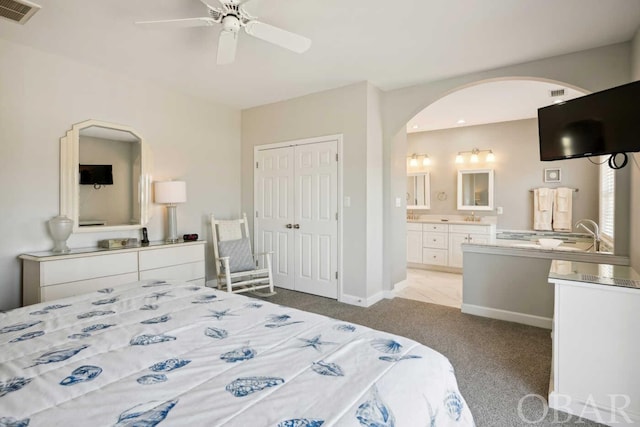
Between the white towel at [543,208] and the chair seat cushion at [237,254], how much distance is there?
4.56 metres

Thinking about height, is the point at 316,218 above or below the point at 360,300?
above

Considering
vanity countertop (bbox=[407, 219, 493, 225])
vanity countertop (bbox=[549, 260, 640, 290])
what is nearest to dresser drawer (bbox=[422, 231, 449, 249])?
vanity countertop (bbox=[407, 219, 493, 225])

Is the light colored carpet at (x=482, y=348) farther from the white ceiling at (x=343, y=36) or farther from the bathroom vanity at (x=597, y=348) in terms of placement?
the white ceiling at (x=343, y=36)

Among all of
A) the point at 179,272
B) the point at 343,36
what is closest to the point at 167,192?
the point at 179,272

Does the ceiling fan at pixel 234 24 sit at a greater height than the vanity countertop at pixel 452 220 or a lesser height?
greater

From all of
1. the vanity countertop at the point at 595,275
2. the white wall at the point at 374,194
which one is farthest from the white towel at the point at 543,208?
the vanity countertop at the point at 595,275

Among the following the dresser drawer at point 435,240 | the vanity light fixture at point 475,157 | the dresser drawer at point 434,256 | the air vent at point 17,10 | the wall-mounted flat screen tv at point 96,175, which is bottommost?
the dresser drawer at point 434,256

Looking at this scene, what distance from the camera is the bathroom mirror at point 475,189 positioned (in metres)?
5.82

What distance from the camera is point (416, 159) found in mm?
6570

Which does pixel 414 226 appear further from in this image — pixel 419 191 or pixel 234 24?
pixel 234 24

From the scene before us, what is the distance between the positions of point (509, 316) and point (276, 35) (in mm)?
3365

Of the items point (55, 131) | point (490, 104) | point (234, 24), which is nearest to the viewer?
point (234, 24)

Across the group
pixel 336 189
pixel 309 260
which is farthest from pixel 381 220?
pixel 309 260

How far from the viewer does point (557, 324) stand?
193cm
